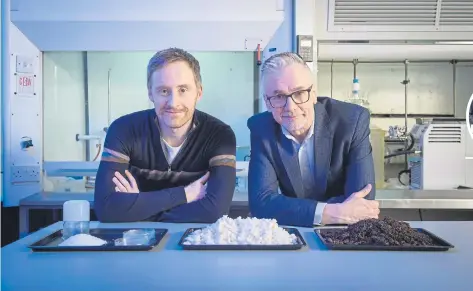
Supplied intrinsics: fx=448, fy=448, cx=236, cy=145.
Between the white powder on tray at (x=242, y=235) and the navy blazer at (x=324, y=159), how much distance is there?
0.52 metres

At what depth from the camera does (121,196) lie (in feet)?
5.44

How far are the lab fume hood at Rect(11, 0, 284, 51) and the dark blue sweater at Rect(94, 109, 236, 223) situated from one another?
27.1 inches

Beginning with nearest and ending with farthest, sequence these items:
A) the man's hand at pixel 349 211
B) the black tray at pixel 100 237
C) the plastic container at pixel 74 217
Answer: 1. the black tray at pixel 100 237
2. the plastic container at pixel 74 217
3. the man's hand at pixel 349 211

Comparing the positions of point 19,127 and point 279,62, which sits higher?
point 279,62

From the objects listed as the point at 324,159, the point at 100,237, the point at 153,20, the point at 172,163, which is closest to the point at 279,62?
the point at 324,159

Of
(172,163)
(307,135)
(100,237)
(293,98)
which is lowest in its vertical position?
(100,237)

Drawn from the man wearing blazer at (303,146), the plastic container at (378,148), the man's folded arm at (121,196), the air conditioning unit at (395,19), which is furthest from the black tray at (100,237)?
the air conditioning unit at (395,19)

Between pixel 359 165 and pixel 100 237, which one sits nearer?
pixel 100 237

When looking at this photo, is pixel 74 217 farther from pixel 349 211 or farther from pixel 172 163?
→ pixel 349 211

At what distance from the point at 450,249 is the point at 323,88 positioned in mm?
2207

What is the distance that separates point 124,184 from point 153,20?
113 cm

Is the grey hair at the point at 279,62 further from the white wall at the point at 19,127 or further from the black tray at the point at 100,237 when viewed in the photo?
the white wall at the point at 19,127

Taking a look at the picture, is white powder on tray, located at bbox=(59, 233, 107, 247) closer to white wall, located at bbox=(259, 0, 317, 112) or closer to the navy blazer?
the navy blazer

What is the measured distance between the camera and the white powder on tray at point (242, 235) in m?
1.09
